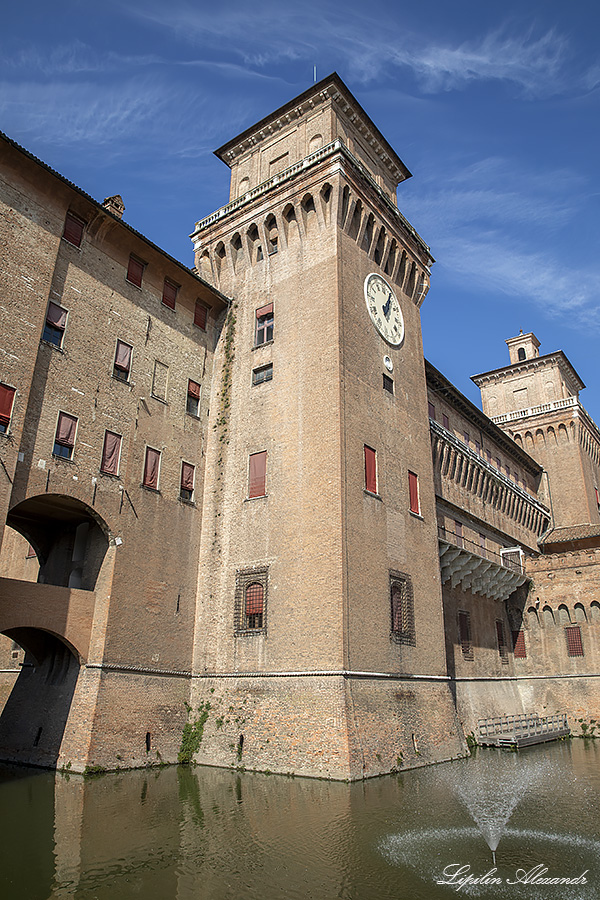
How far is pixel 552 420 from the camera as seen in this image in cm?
4662

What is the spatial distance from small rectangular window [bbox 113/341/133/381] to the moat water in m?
12.1

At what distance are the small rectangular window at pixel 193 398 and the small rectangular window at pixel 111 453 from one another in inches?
159

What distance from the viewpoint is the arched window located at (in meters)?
20.2

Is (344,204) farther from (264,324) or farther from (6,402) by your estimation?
(6,402)

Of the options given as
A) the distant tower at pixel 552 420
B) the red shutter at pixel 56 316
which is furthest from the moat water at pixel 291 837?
the distant tower at pixel 552 420

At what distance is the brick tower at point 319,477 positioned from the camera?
60.6ft

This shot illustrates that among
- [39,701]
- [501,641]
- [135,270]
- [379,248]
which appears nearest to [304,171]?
[379,248]

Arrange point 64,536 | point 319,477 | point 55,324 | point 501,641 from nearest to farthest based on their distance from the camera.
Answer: point 55,324, point 319,477, point 64,536, point 501,641

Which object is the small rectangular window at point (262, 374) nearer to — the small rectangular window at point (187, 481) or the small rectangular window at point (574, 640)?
the small rectangular window at point (187, 481)

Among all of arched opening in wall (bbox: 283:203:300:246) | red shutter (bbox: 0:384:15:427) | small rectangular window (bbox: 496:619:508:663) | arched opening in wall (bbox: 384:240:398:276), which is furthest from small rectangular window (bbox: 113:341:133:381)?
small rectangular window (bbox: 496:619:508:663)

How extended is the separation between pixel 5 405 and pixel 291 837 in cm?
1266

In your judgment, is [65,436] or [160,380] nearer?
[65,436]

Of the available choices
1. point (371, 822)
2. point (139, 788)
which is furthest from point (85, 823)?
point (371, 822)

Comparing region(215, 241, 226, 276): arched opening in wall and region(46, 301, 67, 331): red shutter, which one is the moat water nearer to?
region(46, 301, 67, 331): red shutter
